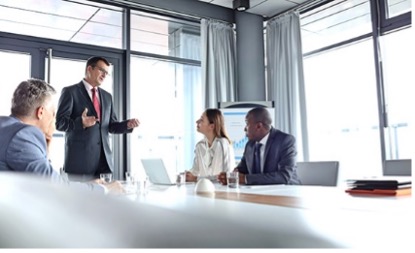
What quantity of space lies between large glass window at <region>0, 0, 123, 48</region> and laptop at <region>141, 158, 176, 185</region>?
6.85 ft

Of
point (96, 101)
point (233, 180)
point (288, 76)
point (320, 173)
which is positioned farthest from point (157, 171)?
point (288, 76)

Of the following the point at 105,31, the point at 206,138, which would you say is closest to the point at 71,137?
the point at 206,138

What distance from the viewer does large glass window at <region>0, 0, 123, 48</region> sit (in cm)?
368

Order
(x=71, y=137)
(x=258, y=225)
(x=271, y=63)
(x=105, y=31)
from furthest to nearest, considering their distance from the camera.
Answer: (x=271, y=63) < (x=105, y=31) < (x=71, y=137) < (x=258, y=225)

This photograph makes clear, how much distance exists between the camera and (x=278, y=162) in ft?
7.82

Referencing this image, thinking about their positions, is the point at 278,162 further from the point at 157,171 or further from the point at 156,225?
the point at 156,225

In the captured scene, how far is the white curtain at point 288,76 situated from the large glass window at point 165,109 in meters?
0.95

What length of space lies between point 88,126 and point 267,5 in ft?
9.19

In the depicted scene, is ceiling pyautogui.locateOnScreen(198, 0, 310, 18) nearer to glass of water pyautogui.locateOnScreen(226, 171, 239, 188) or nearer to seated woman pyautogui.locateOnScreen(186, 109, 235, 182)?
seated woman pyautogui.locateOnScreen(186, 109, 235, 182)

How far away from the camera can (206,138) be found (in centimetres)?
305

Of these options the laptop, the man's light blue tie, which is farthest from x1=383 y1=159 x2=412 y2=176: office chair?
the laptop
